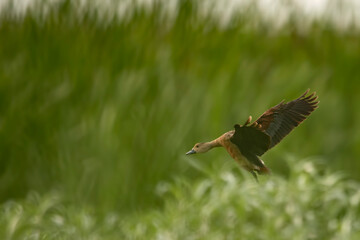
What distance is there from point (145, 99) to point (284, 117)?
233 inches

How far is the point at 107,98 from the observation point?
6.70 metres

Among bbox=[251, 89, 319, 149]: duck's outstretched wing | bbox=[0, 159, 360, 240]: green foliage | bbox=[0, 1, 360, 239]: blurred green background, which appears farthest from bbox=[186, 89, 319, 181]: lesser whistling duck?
bbox=[0, 1, 360, 239]: blurred green background

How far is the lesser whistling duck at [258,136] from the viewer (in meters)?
0.63

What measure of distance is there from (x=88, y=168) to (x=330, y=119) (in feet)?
8.36

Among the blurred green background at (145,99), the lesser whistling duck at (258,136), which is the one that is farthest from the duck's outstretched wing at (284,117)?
the blurred green background at (145,99)

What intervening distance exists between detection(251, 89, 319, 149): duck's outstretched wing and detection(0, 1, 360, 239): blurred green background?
5054mm

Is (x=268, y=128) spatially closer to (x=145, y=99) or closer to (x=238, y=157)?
(x=238, y=157)

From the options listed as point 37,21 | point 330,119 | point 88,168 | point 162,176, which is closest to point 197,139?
point 162,176

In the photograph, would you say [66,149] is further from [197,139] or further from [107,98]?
[197,139]

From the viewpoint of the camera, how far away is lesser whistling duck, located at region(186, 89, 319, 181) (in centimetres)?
63

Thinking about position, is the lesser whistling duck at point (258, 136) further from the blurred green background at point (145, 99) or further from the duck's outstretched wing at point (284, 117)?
the blurred green background at point (145, 99)

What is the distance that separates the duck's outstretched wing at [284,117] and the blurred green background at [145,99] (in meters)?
5.05

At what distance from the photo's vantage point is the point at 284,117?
693 millimetres

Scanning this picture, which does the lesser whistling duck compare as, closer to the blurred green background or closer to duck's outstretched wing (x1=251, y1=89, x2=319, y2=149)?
duck's outstretched wing (x1=251, y1=89, x2=319, y2=149)
